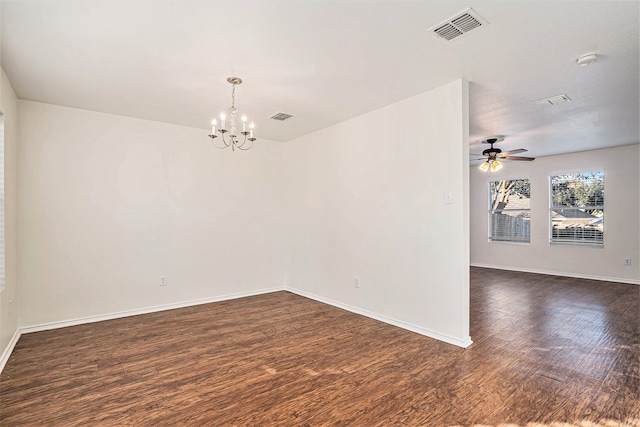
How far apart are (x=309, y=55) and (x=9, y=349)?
377 centimetres

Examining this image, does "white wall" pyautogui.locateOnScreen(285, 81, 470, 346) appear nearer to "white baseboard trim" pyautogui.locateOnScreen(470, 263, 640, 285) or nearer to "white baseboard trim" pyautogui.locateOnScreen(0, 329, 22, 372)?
"white baseboard trim" pyautogui.locateOnScreen(0, 329, 22, 372)

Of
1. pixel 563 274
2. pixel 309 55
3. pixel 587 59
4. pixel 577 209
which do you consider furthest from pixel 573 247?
pixel 309 55

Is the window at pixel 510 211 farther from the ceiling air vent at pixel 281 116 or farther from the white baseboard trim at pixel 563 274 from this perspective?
the ceiling air vent at pixel 281 116

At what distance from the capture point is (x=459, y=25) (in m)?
2.33

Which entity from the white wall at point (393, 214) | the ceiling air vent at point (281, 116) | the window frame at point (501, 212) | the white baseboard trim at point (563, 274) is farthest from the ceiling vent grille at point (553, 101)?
the white baseboard trim at point (563, 274)

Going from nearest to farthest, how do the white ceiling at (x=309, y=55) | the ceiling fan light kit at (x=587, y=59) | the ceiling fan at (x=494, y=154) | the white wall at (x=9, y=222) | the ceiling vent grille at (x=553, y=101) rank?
1. the white ceiling at (x=309, y=55)
2. the ceiling fan light kit at (x=587, y=59)
3. the white wall at (x=9, y=222)
4. the ceiling vent grille at (x=553, y=101)
5. the ceiling fan at (x=494, y=154)

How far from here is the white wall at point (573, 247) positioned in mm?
6285

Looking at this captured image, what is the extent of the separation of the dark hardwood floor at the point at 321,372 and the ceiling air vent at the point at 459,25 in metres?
2.54

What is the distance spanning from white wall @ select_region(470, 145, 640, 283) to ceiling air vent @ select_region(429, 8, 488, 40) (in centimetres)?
604

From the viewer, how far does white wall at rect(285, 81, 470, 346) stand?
3.38m

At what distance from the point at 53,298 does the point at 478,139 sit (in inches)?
251

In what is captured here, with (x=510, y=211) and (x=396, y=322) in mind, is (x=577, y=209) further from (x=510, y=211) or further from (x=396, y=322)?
(x=396, y=322)

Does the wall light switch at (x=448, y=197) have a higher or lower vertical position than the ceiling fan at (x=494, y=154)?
lower

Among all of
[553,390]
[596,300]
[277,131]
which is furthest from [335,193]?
[596,300]
